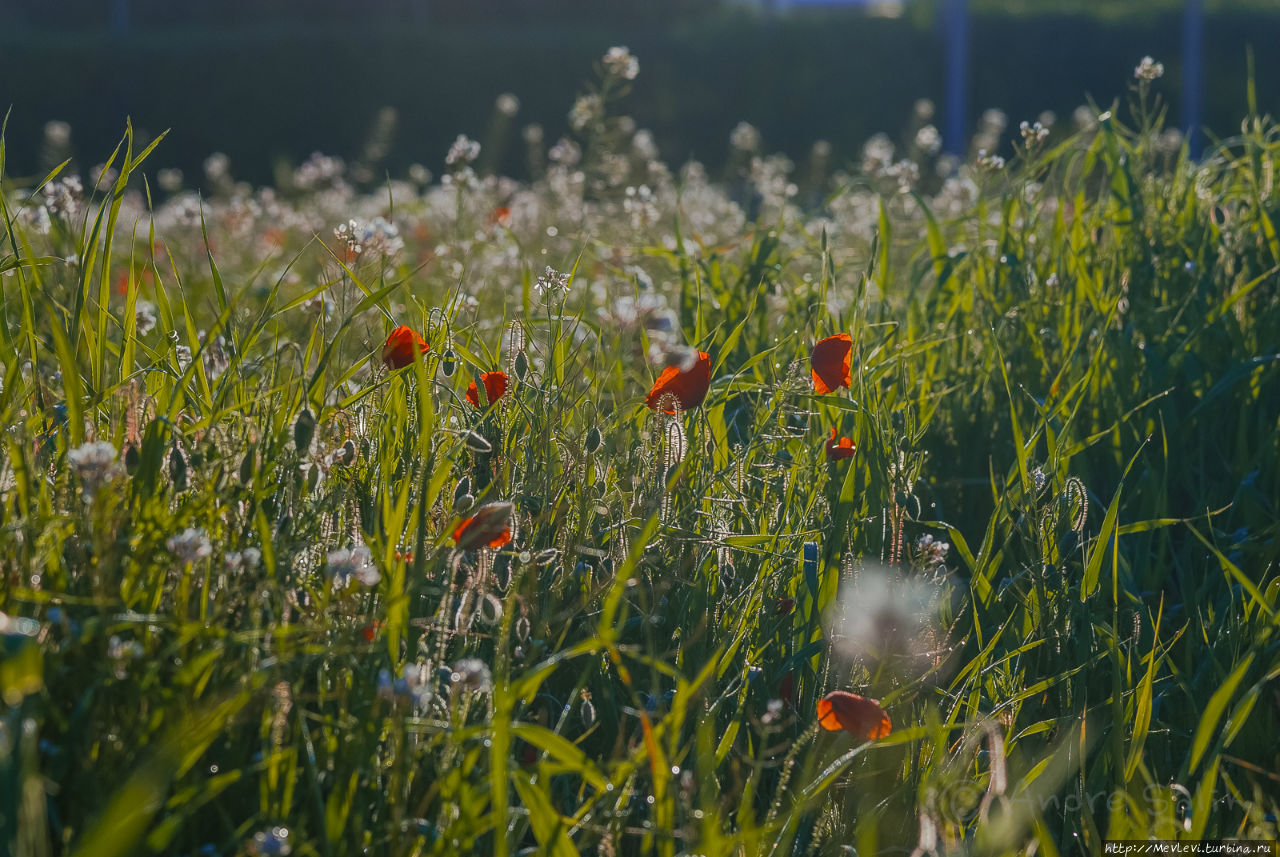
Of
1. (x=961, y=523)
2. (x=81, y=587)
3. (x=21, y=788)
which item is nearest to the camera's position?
(x=21, y=788)

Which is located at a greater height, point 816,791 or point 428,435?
point 428,435

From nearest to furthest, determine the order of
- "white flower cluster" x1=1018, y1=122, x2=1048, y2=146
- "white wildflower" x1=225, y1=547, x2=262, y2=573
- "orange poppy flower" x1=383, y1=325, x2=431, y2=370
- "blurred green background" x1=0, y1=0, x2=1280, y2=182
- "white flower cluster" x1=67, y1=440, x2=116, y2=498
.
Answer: "white flower cluster" x1=67, y1=440, x2=116, y2=498
"white wildflower" x1=225, y1=547, x2=262, y2=573
"orange poppy flower" x1=383, y1=325, x2=431, y2=370
"white flower cluster" x1=1018, y1=122, x2=1048, y2=146
"blurred green background" x1=0, y1=0, x2=1280, y2=182

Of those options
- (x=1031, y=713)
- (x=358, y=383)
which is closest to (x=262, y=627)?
(x=358, y=383)

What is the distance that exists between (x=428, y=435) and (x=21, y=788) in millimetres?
630

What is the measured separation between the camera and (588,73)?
16.5 meters

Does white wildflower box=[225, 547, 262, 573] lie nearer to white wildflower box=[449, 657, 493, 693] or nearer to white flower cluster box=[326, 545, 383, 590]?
white flower cluster box=[326, 545, 383, 590]

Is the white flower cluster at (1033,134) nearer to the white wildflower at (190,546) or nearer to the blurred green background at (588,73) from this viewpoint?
the white wildflower at (190,546)

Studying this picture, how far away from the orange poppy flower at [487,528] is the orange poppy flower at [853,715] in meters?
0.38

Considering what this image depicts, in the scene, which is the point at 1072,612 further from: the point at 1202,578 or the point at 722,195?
the point at 722,195

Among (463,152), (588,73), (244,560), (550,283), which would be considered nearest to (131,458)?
(244,560)

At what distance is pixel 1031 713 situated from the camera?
58.3 inches

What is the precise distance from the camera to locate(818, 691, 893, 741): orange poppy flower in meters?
1.15

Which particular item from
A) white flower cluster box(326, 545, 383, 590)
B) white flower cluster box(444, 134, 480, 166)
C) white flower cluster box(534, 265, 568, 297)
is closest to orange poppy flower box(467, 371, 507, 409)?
white flower cluster box(534, 265, 568, 297)

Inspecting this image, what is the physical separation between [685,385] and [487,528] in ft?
1.33
